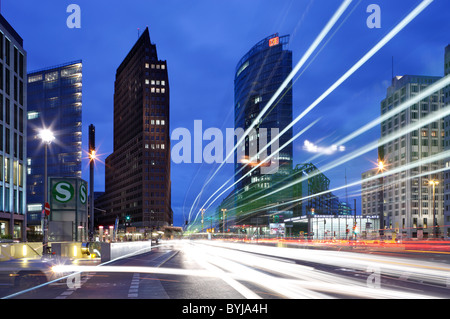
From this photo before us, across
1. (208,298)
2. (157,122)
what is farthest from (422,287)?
(157,122)

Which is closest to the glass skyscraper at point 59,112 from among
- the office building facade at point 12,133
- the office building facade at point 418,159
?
the office building facade at point 12,133

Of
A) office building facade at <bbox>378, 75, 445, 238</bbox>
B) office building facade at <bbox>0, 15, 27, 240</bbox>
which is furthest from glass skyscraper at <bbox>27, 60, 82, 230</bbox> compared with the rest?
office building facade at <bbox>378, 75, 445, 238</bbox>

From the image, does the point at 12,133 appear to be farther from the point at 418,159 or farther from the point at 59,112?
the point at 418,159

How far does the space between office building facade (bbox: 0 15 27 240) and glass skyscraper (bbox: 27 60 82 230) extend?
95.8m

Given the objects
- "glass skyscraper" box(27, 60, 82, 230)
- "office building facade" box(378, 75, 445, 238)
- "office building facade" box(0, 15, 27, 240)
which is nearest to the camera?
"office building facade" box(0, 15, 27, 240)

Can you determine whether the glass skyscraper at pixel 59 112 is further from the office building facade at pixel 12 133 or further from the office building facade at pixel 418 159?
the office building facade at pixel 418 159

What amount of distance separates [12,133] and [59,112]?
105386mm

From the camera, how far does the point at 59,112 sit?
165m

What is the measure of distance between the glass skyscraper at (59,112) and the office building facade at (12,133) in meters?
95.8

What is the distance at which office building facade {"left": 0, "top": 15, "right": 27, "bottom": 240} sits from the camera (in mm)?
61344

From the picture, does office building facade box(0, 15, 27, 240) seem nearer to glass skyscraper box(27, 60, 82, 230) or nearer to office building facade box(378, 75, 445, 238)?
glass skyscraper box(27, 60, 82, 230)

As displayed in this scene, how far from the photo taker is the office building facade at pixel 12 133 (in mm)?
61344

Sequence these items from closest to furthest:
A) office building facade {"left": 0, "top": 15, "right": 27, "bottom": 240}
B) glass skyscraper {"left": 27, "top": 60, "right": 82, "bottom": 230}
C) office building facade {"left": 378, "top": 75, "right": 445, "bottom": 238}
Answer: office building facade {"left": 0, "top": 15, "right": 27, "bottom": 240}
office building facade {"left": 378, "top": 75, "right": 445, "bottom": 238}
glass skyscraper {"left": 27, "top": 60, "right": 82, "bottom": 230}
